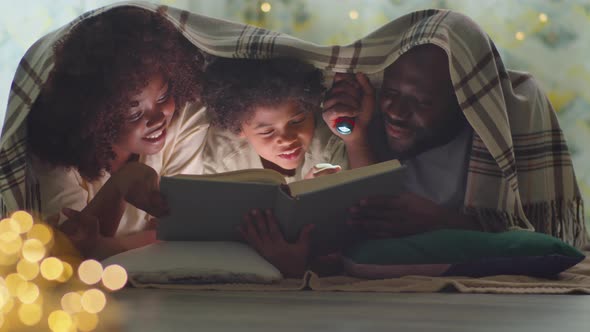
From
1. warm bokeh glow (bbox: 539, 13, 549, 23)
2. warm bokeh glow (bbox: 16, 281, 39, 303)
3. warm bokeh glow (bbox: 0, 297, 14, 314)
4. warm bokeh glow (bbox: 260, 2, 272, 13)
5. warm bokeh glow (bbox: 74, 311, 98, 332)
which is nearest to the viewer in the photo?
warm bokeh glow (bbox: 74, 311, 98, 332)

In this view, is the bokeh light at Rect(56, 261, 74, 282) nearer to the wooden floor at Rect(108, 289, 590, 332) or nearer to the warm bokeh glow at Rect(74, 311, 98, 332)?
the wooden floor at Rect(108, 289, 590, 332)

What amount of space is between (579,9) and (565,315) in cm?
177

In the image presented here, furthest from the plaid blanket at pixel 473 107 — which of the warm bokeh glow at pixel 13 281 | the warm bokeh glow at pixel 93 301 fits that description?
the warm bokeh glow at pixel 93 301

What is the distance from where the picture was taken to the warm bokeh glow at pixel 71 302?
0.90 meters

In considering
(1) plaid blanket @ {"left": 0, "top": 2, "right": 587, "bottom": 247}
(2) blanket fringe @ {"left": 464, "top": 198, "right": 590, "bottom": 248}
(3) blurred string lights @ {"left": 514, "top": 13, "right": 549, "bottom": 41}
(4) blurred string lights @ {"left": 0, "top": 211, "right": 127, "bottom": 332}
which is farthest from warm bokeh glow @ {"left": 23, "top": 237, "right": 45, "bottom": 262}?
(3) blurred string lights @ {"left": 514, "top": 13, "right": 549, "bottom": 41}

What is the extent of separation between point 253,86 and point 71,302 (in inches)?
24.2

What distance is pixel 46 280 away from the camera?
4.05 ft

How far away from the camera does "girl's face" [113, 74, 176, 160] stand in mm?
1463

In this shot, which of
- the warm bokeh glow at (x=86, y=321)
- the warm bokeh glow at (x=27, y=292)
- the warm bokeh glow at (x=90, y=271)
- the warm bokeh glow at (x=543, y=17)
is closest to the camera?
the warm bokeh glow at (x=86, y=321)

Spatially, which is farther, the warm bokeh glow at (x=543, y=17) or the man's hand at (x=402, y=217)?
the warm bokeh glow at (x=543, y=17)

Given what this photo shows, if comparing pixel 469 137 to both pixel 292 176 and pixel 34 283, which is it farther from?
pixel 34 283

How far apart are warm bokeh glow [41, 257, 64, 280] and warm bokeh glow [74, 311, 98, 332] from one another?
437 millimetres

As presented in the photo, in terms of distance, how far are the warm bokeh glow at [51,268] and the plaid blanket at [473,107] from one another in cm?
17

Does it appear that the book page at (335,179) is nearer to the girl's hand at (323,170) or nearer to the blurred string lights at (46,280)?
the girl's hand at (323,170)
